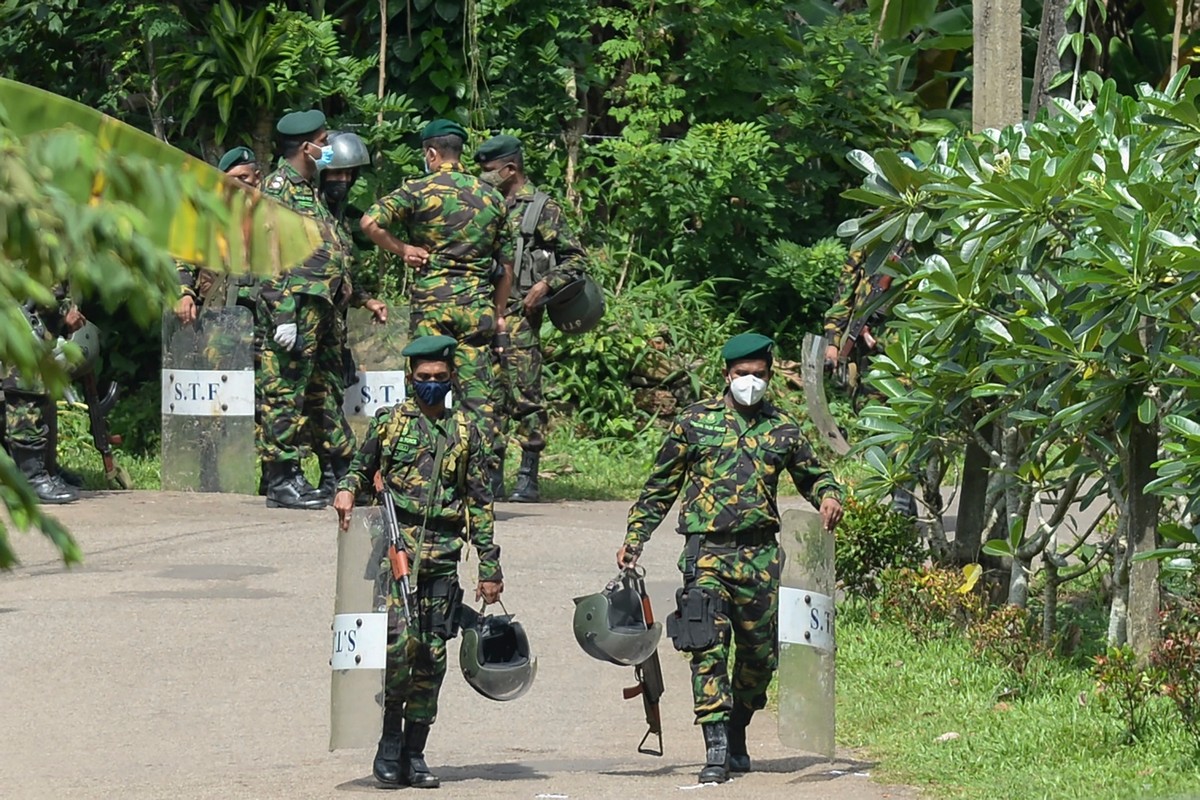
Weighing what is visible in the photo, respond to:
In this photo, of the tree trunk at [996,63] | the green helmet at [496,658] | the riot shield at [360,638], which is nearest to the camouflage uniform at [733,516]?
the green helmet at [496,658]

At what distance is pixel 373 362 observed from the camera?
47.5 ft

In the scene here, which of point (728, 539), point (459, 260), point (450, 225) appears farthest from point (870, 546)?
point (450, 225)

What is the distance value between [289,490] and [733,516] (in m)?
5.54

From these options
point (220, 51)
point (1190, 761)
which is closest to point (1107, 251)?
point (1190, 761)

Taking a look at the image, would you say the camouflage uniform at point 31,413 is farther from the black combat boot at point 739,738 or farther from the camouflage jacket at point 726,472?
the black combat boot at point 739,738

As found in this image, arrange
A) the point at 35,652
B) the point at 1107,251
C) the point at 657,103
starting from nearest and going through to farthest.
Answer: the point at 1107,251, the point at 35,652, the point at 657,103

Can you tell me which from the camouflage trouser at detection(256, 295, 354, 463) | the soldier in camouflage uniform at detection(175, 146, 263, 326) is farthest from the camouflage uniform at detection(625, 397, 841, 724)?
the soldier in camouflage uniform at detection(175, 146, 263, 326)

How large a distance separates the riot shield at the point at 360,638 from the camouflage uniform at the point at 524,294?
519 cm

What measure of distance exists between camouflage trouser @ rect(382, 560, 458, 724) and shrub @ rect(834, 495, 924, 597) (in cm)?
314

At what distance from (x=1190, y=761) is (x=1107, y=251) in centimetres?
209

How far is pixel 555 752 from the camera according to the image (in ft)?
30.7

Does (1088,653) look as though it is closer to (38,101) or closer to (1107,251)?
(1107,251)

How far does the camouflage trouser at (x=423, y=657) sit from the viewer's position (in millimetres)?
8594

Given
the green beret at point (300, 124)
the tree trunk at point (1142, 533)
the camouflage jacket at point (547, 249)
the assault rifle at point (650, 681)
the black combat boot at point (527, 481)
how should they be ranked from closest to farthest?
the assault rifle at point (650, 681)
the tree trunk at point (1142, 533)
the green beret at point (300, 124)
the camouflage jacket at point (547, 249)
the black combat boot at point (527, 481)
